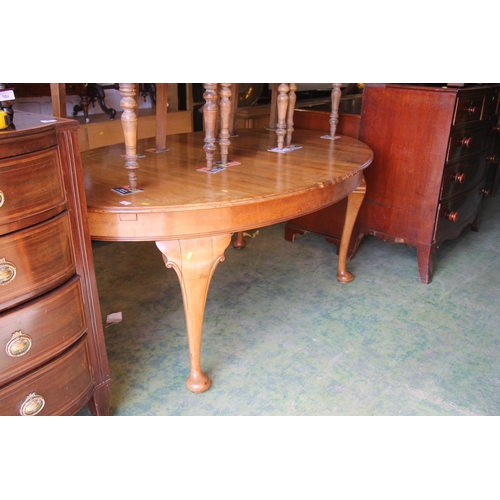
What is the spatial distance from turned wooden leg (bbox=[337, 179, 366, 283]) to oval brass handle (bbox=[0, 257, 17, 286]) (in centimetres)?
164

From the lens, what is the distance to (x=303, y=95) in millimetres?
4355

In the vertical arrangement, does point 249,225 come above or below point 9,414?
above

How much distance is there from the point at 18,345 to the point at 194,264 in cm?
58

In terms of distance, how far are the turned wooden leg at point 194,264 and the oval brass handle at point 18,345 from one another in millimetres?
474

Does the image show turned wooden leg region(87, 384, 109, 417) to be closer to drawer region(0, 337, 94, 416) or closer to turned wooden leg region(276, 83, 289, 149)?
drawer region(0, 337, 94, 416)

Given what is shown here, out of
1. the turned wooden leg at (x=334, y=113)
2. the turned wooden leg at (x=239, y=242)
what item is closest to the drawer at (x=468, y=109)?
the turned wooden leg at (x=334, y=113)

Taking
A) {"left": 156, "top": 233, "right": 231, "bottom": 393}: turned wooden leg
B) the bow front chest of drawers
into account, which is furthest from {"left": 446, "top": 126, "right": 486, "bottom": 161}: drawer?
the bow front chest of drawers

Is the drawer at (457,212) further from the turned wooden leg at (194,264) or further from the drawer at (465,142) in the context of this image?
the turned wooden leg at (194,264)

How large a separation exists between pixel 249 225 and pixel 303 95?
10.3 ft

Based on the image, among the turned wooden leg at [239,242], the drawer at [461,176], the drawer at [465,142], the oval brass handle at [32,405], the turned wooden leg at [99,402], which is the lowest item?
the turned wooden leg at [239,242]

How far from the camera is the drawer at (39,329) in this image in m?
1.22

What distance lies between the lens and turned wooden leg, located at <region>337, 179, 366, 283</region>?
7.83 ft

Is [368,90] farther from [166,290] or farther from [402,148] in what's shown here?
[166,290]

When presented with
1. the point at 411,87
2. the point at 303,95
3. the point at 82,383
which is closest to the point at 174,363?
the point at 82,383
